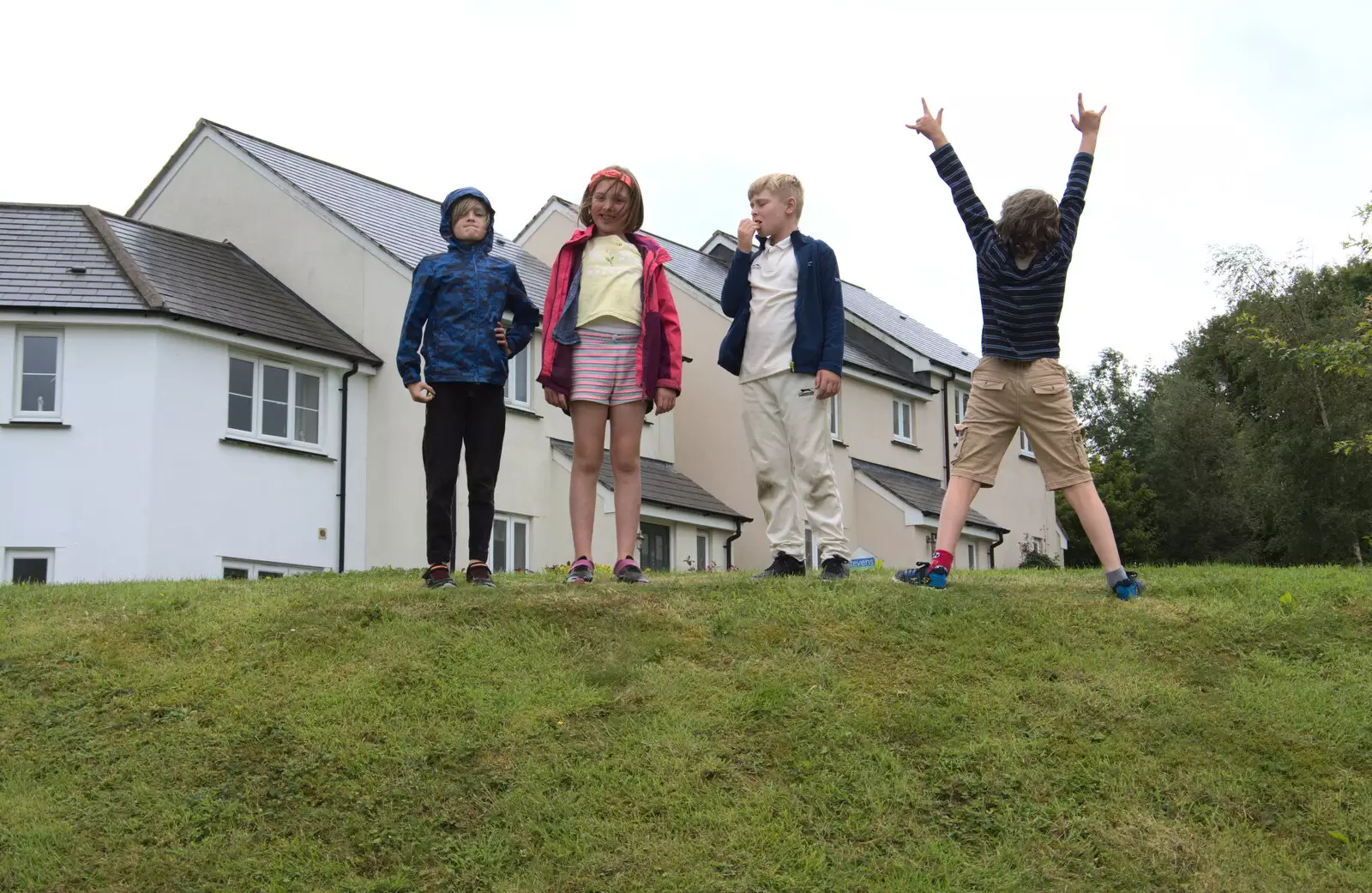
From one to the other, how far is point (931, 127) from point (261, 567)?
15.8 meters

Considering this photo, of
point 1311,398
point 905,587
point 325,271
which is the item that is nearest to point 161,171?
point 325,271

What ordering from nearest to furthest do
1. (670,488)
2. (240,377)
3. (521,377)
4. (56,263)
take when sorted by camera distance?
(56,263)
(240,377)
(521,377)
(670,488)

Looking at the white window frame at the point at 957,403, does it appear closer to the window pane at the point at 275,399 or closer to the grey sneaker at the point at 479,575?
the window pane at the point at 275,399

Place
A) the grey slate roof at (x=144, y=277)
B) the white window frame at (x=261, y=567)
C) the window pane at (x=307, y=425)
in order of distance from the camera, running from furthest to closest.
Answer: the window pane at (x=307, y=425) → the white window frame at (x=261, y=567) → the grey slate roof at (x=144, y=277)

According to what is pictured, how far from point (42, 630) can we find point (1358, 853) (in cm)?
763

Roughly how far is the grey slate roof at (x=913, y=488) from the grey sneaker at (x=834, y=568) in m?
21.1

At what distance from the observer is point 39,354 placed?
21.2 meters

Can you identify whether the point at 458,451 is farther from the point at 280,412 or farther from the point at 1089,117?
the point at 280,412

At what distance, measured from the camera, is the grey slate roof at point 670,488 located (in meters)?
26.1

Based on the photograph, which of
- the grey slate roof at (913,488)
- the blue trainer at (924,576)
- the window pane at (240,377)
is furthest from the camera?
the grey slate roof at (913,488)

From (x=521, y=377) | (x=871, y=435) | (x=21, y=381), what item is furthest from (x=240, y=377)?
(x=871, y=435)

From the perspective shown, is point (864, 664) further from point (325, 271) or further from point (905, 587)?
point (325, 271)

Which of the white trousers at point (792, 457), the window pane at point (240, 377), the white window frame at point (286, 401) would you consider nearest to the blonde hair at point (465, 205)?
the white trousers at point (792, 457)

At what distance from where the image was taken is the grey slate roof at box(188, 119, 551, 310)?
26266 millimetres
